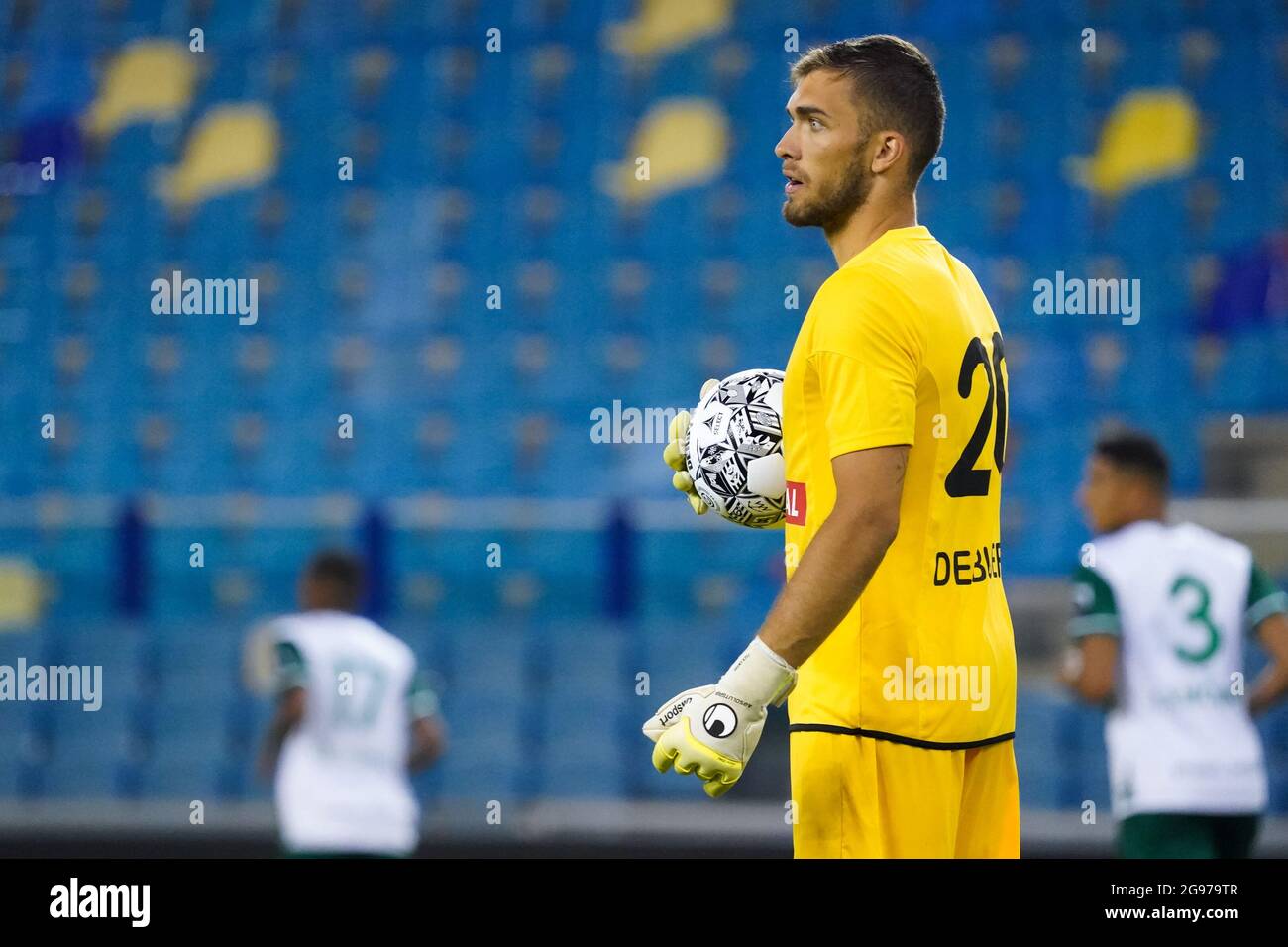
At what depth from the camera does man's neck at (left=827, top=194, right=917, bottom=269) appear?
8.40 feet

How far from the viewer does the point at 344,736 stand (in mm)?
4668

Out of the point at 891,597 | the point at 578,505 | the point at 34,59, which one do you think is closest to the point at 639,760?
the point at 578,505

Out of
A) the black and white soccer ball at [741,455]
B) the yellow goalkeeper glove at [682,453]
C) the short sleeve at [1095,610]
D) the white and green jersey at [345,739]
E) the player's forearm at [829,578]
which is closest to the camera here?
the player's forearm at [829,578]

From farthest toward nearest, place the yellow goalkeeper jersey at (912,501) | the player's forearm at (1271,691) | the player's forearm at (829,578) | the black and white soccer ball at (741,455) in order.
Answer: the player's forearm at (1271,691) → the black and white soccer ball at (741,455) → the yellow goalkeeper jersey at (912,501) → the player's forearm at (829,578)

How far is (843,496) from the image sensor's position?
2.30 meters

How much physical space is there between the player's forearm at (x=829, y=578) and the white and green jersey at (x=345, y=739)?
2.57 meters

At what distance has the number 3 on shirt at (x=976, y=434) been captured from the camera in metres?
2.46

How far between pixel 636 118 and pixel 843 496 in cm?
551

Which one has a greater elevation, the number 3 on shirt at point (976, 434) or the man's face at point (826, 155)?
the man's face at point (826, 155)

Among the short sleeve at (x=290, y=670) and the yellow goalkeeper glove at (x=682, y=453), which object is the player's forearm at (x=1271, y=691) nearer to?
the yellow goalkeeper glove at (x=682, y=453)

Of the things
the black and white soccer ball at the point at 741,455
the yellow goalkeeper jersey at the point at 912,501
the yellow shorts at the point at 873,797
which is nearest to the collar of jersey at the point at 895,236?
the yellow goalkeeper jersey at the point at 912,501

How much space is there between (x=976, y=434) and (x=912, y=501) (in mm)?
167
